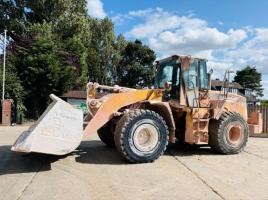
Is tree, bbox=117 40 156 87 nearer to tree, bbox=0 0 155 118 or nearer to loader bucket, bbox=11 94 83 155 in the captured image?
tree, bbox=0 0 155 118

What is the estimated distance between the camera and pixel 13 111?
26.5m

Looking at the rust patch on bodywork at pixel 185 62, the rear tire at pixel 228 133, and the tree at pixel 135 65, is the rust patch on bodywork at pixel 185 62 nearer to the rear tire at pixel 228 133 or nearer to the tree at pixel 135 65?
the rear tire at pixel 228 133

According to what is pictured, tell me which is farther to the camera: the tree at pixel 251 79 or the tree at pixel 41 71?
the tree at pixel 251 79

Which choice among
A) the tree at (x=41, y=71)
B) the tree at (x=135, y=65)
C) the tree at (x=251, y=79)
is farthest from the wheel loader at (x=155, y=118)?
the tree at (x=251, y=79)

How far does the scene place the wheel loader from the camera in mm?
8047

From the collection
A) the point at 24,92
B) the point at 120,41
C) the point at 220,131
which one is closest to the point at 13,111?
the point at 24,92

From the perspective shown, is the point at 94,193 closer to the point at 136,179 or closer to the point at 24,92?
the point at 136,179

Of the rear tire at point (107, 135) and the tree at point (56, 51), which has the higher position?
the tree at point (56, 51)

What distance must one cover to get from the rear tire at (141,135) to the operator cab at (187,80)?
1215 millimetres

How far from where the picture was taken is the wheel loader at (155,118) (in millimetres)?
8047

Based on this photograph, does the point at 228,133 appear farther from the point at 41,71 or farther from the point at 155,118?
the point at 41,71

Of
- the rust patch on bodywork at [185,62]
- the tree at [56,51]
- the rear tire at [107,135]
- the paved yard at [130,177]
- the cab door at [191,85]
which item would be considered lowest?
the paved yard at [130,177]

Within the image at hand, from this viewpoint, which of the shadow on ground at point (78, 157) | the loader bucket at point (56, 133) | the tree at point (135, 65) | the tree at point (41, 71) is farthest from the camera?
the tree at point (135, 65)

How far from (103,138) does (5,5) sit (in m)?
27.7
